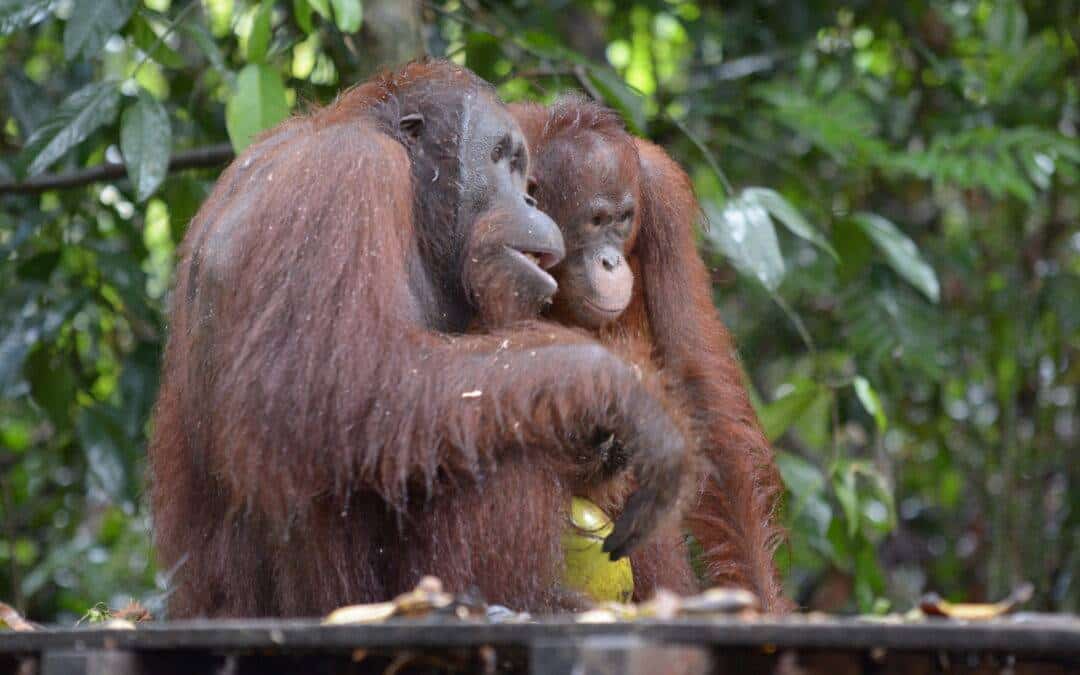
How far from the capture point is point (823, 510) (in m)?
4.02

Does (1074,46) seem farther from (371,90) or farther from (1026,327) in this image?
(371,90)

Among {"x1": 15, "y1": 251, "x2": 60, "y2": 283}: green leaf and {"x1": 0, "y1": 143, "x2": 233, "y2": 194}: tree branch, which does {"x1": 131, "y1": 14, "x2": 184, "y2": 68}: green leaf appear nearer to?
{"x1": 0, "y1": 143, "x2": 233, "y2": 194}: tree branch

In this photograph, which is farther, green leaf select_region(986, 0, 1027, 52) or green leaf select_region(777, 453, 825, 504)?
green leaf select_region(986, 0, 1027, 52)

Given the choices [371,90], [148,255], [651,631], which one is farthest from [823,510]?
[651,631]

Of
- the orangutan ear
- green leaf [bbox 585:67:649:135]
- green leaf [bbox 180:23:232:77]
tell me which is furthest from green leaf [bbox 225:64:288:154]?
green leaf [bbox 585:67:649:135]

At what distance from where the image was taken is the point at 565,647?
1485mm

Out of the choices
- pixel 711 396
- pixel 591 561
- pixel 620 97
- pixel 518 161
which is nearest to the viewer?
pixel 591 561

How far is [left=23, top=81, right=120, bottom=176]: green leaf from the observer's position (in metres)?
Result: 3.36

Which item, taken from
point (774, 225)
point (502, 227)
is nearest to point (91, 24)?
point (502, 227)

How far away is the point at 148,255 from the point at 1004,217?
12.4 feet

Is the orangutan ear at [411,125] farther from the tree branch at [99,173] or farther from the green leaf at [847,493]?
→ the green leaf at [847,493]

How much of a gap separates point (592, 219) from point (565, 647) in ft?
5.74

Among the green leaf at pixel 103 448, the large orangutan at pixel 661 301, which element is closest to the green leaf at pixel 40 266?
the green leaf at pixel 103 448

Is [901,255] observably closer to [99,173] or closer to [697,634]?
[99,173]
